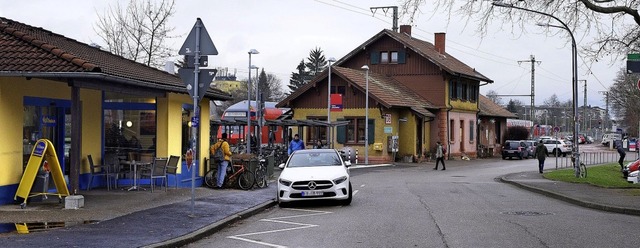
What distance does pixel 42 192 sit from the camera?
15055 millimetres

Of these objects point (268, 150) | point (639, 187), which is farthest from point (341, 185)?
point (268, 150)

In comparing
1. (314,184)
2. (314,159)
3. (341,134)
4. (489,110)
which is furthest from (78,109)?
(489,110)

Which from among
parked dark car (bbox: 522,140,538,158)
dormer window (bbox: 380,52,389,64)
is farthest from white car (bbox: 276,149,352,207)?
parked dark car (bbox: 522,140,538,158)

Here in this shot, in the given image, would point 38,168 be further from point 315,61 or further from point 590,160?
point 315,61

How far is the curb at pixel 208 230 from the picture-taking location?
10.8 metres

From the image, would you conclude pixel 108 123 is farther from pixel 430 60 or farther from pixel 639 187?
pixel 430 60

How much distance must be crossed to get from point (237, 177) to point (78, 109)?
7.69 metres

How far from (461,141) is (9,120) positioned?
154 feet

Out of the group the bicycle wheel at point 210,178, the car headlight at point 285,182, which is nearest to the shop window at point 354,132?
the bicycle wheel at point 210,178

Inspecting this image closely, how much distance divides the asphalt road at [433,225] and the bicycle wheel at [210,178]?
4.25m

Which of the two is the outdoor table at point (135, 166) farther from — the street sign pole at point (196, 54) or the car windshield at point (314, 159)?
the street sign pole at point (196, 54)

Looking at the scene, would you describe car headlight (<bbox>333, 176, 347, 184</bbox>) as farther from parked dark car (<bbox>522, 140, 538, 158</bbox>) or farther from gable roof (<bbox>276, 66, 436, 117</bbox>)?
parked dark car (<bbox>522, 140, 538, 158</bbox>)

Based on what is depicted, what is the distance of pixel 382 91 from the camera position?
156 feet

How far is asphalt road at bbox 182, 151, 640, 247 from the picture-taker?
37.6ft
